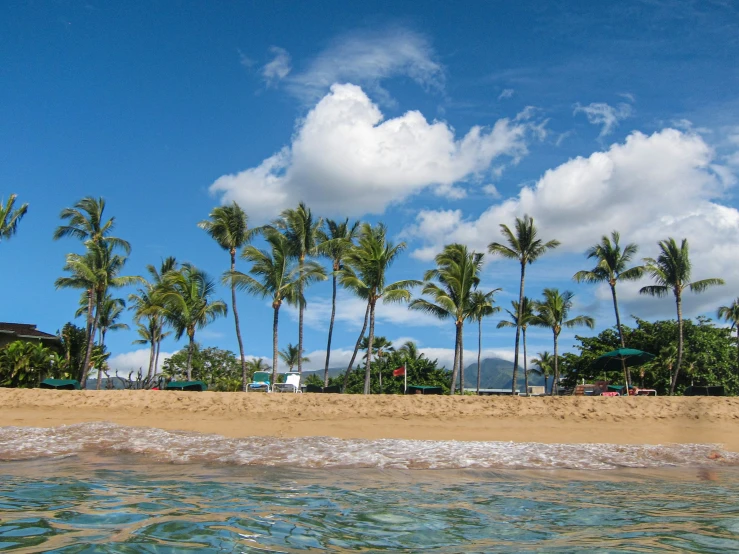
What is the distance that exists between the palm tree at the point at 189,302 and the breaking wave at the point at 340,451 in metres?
17.3

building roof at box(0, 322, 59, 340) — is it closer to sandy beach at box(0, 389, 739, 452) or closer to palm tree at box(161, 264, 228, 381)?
palm tree at box(161, 264, 228, 381)

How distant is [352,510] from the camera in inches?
240

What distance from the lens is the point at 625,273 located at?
33969 mm

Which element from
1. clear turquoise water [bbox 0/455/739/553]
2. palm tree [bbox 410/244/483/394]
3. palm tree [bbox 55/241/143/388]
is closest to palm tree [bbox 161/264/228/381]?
palm tree [bbox 55/241/143/388]

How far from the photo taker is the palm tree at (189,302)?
101 feet

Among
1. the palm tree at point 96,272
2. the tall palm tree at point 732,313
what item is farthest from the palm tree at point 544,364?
the palm tree at point 96,272

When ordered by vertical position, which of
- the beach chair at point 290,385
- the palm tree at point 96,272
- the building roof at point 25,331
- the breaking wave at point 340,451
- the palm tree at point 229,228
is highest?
the palm tree at point 229,228

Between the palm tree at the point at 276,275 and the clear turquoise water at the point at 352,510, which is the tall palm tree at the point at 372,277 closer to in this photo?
the palm tree at the point at 276,275

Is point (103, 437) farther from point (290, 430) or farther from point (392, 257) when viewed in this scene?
point (392, 257)

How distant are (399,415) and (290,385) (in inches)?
387

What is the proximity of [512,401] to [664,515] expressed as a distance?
434 inches

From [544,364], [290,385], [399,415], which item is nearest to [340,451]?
[399,415]

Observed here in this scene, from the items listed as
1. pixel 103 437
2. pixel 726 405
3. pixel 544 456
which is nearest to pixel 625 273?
pixel 726 405

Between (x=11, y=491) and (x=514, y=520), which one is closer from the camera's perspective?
(x=514, y=520)
